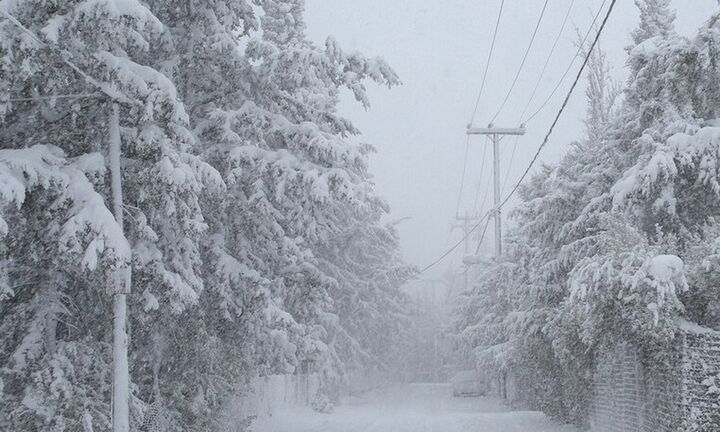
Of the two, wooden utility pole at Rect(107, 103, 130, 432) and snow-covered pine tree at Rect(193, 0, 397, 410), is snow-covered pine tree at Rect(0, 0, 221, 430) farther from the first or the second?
snow-covered pine tree at Rect(193, 0, 397, 410)

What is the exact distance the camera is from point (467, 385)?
148ft

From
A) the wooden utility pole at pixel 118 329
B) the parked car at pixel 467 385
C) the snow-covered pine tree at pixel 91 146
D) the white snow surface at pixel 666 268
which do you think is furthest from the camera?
the parked car at pixel 467 385

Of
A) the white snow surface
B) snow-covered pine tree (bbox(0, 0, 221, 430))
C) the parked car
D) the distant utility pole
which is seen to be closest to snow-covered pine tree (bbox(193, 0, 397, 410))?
snow-covered pine tree (bbox(0, 0, 221, 430))

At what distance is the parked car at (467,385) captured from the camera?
45125 millimetres

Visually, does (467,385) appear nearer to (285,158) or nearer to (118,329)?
(285,158)

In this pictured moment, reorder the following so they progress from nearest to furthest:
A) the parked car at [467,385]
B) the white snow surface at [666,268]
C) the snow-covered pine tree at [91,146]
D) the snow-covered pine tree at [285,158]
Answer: the snow-covered pine tree at [91,146]
the white snow surface at [666,268]
the snow-covered pine tree at [285,158]
the parked car at [467,385]

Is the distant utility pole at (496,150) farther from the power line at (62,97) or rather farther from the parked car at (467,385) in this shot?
the power line at (62,97)

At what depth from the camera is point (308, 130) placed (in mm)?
13367

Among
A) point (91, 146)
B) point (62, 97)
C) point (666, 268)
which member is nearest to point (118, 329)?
point (91, 146)

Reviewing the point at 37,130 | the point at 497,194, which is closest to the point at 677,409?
the point at 37,130

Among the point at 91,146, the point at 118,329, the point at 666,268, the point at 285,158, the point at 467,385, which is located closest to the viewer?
the point at 118,329

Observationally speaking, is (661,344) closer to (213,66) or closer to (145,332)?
(145,332)

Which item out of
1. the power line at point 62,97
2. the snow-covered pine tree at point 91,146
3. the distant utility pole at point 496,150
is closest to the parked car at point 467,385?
the distant utility pole at point 496,150

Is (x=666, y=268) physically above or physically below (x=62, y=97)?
below
